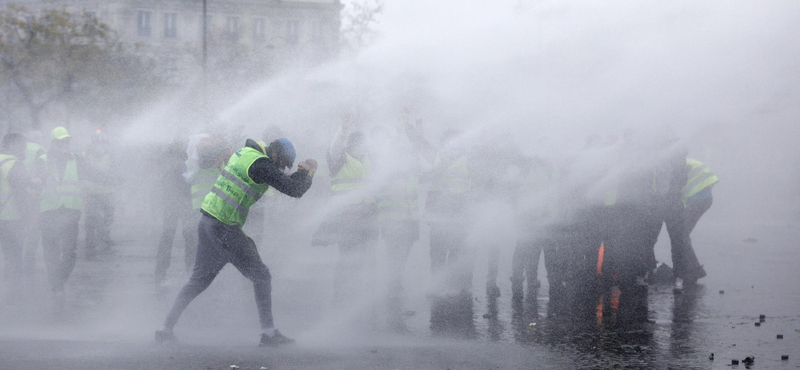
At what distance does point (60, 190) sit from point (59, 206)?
0.15 metres

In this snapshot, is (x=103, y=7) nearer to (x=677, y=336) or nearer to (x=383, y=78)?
(x=383, y=78)

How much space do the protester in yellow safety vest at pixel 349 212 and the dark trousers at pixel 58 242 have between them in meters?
2.38

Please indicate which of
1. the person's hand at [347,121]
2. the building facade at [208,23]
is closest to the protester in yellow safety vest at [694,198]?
the person's hand at [347,121]

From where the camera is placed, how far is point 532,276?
9.72 m

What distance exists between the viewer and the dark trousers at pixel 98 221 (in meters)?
12.9

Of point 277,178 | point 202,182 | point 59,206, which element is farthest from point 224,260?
point 59,206

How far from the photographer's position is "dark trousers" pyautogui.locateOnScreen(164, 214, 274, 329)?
6.85 metres

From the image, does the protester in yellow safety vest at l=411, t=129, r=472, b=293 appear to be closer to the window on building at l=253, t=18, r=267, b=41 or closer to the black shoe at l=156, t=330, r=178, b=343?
the black shoe at l=156, t=330, r=178, b=343

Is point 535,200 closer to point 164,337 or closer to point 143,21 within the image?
point 164,337

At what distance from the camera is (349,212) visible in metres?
8.80

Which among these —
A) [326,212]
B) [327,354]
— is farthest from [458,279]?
[327,354]

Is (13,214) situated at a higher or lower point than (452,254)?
higher

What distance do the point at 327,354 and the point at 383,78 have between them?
4454mm

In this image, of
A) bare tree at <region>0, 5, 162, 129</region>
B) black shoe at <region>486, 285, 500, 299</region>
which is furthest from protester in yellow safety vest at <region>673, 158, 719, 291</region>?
bare tree at <region>0, 5, 162, 129</region>
